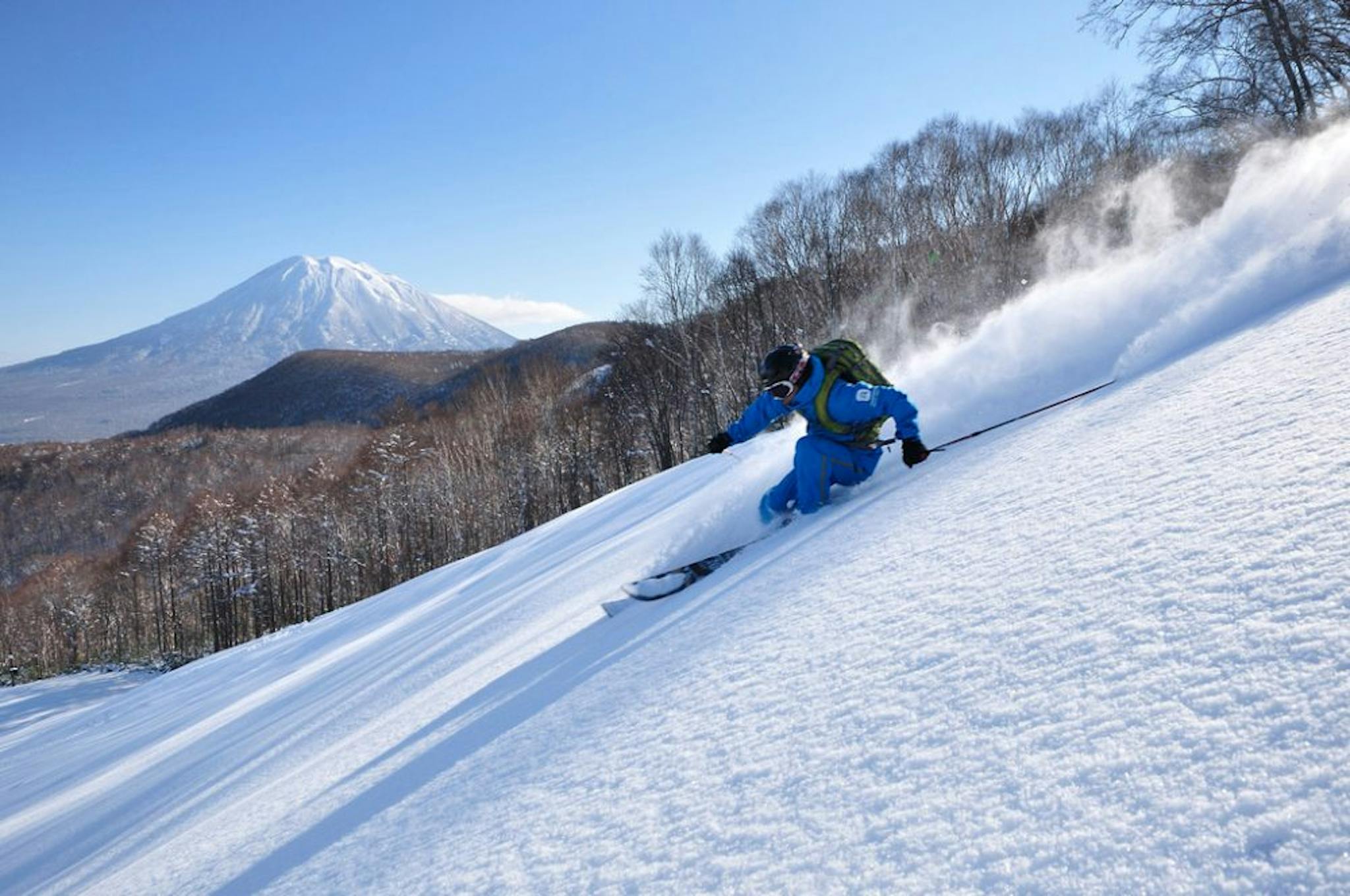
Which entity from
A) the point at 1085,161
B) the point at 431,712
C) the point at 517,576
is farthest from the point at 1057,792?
the point at 1085,161

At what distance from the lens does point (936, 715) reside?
1.57 m

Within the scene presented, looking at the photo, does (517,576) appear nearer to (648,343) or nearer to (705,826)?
(705,826)

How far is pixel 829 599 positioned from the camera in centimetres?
266

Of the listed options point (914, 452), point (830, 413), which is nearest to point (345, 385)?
point (830, 413)

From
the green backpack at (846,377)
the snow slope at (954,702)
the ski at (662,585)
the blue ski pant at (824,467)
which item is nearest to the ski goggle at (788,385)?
the green backpack at (846,377)

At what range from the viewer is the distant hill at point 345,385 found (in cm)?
9850

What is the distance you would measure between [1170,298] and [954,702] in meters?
4.75

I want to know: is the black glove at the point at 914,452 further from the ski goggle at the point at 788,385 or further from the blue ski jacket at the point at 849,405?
the ski goggle at the point at 788,385

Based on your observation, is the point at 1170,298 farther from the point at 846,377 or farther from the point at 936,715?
the point at 936,715

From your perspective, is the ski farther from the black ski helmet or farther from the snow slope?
the black ski helmet

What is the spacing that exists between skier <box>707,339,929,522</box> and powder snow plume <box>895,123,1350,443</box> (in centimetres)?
90

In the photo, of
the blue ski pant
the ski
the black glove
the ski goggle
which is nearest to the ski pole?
the black glove

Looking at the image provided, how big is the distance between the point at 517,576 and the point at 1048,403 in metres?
5.44

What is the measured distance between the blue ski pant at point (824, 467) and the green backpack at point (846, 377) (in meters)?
0.10
